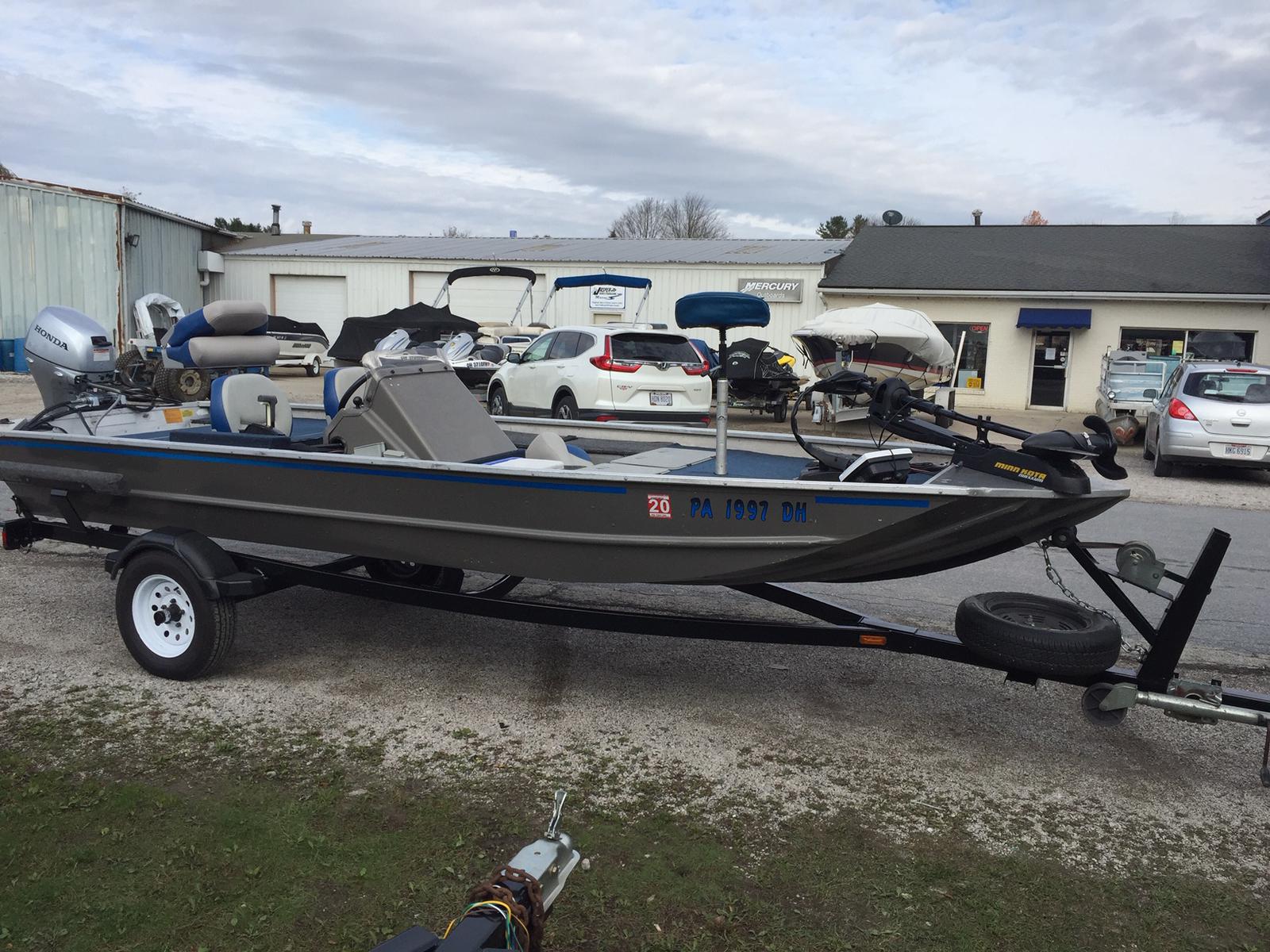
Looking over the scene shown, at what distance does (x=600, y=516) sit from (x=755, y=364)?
15.5 metres

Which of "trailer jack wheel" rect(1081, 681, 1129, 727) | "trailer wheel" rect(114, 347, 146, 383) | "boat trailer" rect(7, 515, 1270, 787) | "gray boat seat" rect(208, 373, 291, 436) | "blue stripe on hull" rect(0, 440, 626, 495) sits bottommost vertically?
"trailer jack wheel" rect(1081, 681, 1129, 727)

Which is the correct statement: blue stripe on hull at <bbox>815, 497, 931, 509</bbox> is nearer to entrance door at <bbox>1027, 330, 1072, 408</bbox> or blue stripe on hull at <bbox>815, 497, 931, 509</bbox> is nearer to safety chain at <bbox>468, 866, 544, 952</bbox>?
safety chain at <bbox>468, 866, 544, 952</bbox>

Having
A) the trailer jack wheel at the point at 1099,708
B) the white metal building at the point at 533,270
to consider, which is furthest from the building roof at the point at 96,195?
the trailer jack wheel at the point at 1099,708

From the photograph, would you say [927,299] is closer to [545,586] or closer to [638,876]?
[545,586]

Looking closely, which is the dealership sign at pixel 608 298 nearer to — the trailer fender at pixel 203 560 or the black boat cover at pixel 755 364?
the black boat cover at pixel 755 364

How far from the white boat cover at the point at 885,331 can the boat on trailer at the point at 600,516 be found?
12736 millimetres

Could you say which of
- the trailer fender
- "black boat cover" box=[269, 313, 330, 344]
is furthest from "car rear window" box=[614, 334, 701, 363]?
"black boat cover" box=[269, 313, 330, 344]

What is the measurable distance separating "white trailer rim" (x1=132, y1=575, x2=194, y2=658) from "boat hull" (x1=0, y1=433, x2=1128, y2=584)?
0.39 metres

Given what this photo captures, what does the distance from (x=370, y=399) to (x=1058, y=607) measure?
3.30 m

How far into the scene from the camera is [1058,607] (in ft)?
14.1

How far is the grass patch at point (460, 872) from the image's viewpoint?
305 cm

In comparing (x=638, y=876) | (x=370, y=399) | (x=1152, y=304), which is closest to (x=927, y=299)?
(x=1152, y=304)

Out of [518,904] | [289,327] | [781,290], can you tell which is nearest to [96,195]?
[289,327]

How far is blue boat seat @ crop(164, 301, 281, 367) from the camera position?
21.0 ft
